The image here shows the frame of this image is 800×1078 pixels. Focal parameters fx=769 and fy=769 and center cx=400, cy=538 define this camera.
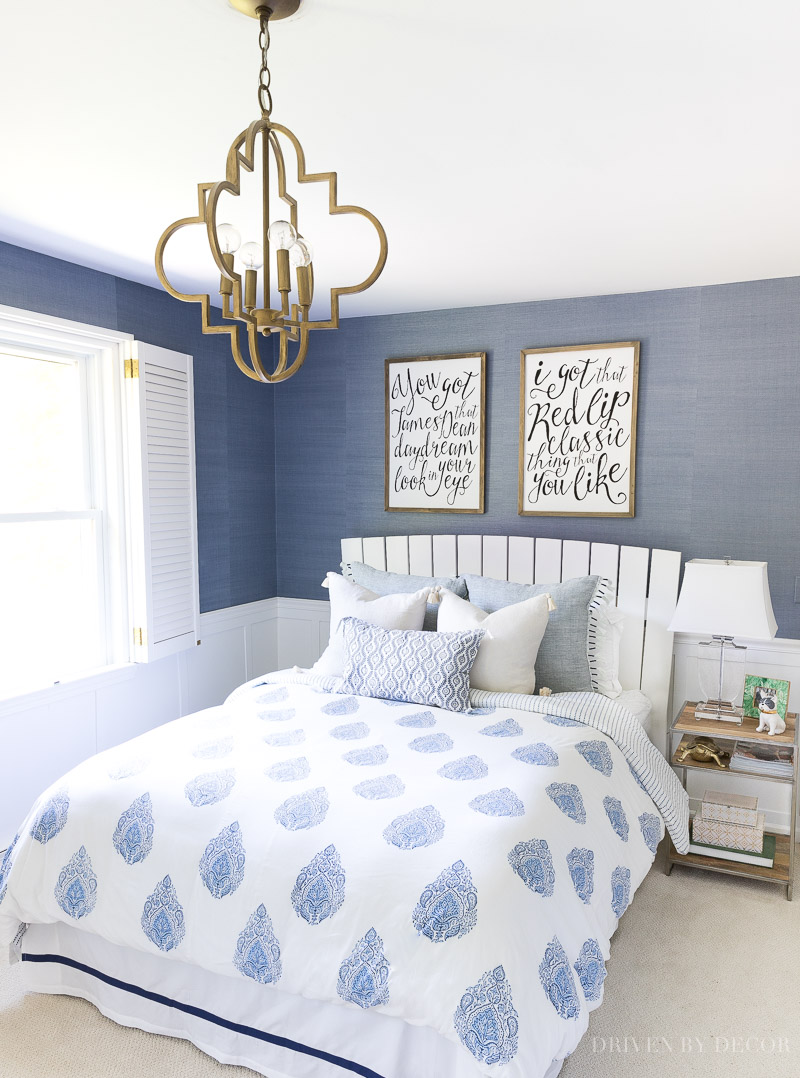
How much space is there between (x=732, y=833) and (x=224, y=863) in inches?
83.7

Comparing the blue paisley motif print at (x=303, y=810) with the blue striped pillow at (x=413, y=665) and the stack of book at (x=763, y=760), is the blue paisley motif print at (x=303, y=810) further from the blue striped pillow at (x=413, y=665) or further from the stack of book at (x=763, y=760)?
the stack of book at (x=763, y=760)

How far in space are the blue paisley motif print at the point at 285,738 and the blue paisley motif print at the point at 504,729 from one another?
628 millimetres

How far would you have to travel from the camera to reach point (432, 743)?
2555mm

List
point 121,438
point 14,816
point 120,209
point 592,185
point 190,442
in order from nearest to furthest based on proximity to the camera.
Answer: point 592,185 < point 120,209 < point 14,816 < point 121,438 < point 190,442

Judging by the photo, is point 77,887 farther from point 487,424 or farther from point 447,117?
point 487,424

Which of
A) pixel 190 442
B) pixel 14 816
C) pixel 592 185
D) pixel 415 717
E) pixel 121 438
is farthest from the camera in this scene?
pixel 190 442

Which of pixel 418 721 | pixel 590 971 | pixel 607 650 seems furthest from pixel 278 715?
pixel 607 650

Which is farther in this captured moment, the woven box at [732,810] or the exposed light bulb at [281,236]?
the woven box at [732,810]

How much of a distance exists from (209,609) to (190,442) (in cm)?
91

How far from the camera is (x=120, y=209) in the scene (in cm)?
261

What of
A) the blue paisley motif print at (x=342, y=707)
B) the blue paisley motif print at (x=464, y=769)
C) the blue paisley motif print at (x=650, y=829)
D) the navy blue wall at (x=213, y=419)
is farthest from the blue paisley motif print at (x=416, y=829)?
the navy blue wall at (x=213, y=419)

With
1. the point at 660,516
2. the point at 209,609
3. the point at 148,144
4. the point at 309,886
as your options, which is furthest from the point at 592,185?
the point at 209,609

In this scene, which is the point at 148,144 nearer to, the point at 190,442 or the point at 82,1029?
the point at 190,442

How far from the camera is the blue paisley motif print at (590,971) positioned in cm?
192
